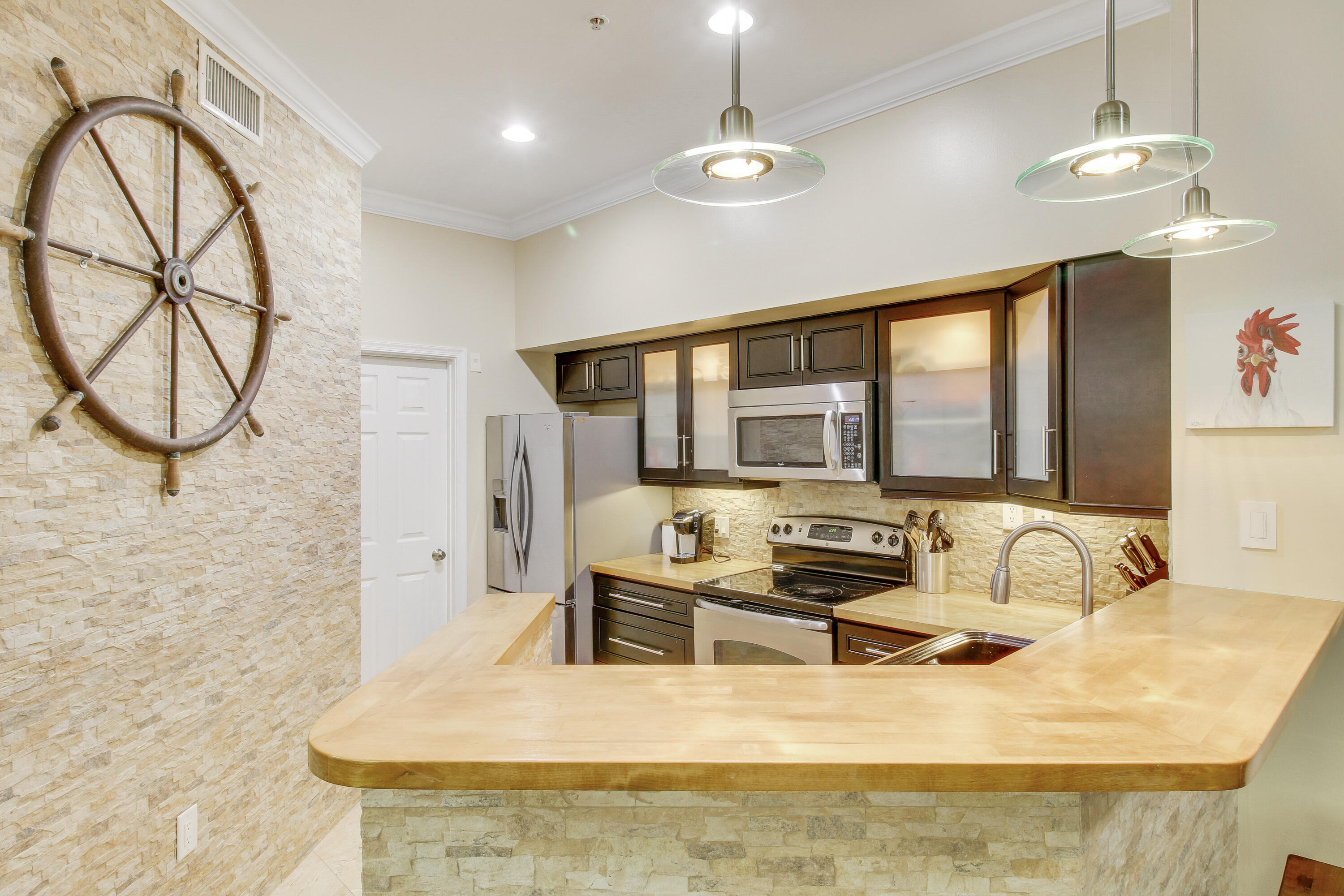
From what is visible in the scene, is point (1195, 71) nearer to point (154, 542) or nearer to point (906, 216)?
point (906, 216)

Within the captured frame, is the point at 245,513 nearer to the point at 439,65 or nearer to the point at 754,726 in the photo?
the point at 439,65

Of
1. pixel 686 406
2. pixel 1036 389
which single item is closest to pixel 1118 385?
pixel 1036 389

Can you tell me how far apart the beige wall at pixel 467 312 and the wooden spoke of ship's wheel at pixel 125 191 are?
1.81m

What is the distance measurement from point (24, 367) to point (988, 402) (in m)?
2.77

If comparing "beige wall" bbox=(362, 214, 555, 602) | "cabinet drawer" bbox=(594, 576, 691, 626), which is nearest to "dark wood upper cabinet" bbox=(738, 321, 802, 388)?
"cabinet drawer" bbox=(594, 576, 691, 626)

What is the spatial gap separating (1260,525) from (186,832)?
302 cm

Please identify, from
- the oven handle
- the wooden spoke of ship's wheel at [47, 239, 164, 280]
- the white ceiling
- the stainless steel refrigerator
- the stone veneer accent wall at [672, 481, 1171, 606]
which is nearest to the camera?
the wooden spoke of ship's wheel at [47, 239, 164, 280]

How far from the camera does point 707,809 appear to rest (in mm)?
995

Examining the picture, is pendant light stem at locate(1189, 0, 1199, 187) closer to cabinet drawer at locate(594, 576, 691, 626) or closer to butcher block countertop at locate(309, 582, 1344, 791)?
butcher block countertop at locate(309, 582, 1344, 791)

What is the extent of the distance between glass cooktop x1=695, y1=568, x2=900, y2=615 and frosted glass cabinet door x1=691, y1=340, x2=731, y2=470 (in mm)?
592

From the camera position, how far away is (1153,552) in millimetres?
2254

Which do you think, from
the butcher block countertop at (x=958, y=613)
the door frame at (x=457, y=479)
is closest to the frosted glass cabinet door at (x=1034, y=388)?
the butcher block countertop at (x=958, y=613)

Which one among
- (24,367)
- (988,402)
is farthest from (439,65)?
(988,402)

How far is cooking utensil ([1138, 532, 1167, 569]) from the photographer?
224 cm
